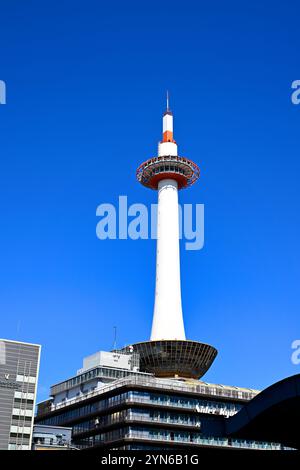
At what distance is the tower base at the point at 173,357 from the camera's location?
114562mm

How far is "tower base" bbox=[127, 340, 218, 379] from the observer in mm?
114562

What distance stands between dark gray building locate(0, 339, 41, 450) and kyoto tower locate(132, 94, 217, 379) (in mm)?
23026

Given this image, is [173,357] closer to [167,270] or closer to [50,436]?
[167,270]

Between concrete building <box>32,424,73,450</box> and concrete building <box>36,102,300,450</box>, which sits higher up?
concrete building <box>36,102,300,450</box>

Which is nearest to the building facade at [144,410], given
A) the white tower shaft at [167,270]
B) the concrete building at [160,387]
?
the concrete building at [160,387]

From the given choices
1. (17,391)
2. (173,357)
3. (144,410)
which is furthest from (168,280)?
(17,391)

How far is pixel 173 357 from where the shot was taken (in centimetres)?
11519

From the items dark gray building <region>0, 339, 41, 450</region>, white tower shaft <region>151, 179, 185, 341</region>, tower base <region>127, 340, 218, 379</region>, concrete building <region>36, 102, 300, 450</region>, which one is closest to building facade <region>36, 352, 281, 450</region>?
concrete building <region>36, 102, 300, 450</region>

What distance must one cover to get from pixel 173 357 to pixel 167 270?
21.8 metres

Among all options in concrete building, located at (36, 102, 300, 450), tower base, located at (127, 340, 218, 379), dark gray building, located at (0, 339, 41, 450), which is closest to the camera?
dark gray building, located at (0, 339, 41, 450)

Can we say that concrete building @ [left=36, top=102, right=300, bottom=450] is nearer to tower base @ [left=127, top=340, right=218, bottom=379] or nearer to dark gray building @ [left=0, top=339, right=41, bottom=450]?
tower base @ [left=127, top=340, right=218, bottom=379]

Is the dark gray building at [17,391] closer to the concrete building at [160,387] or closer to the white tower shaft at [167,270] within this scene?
the concrete building at [160,387]
